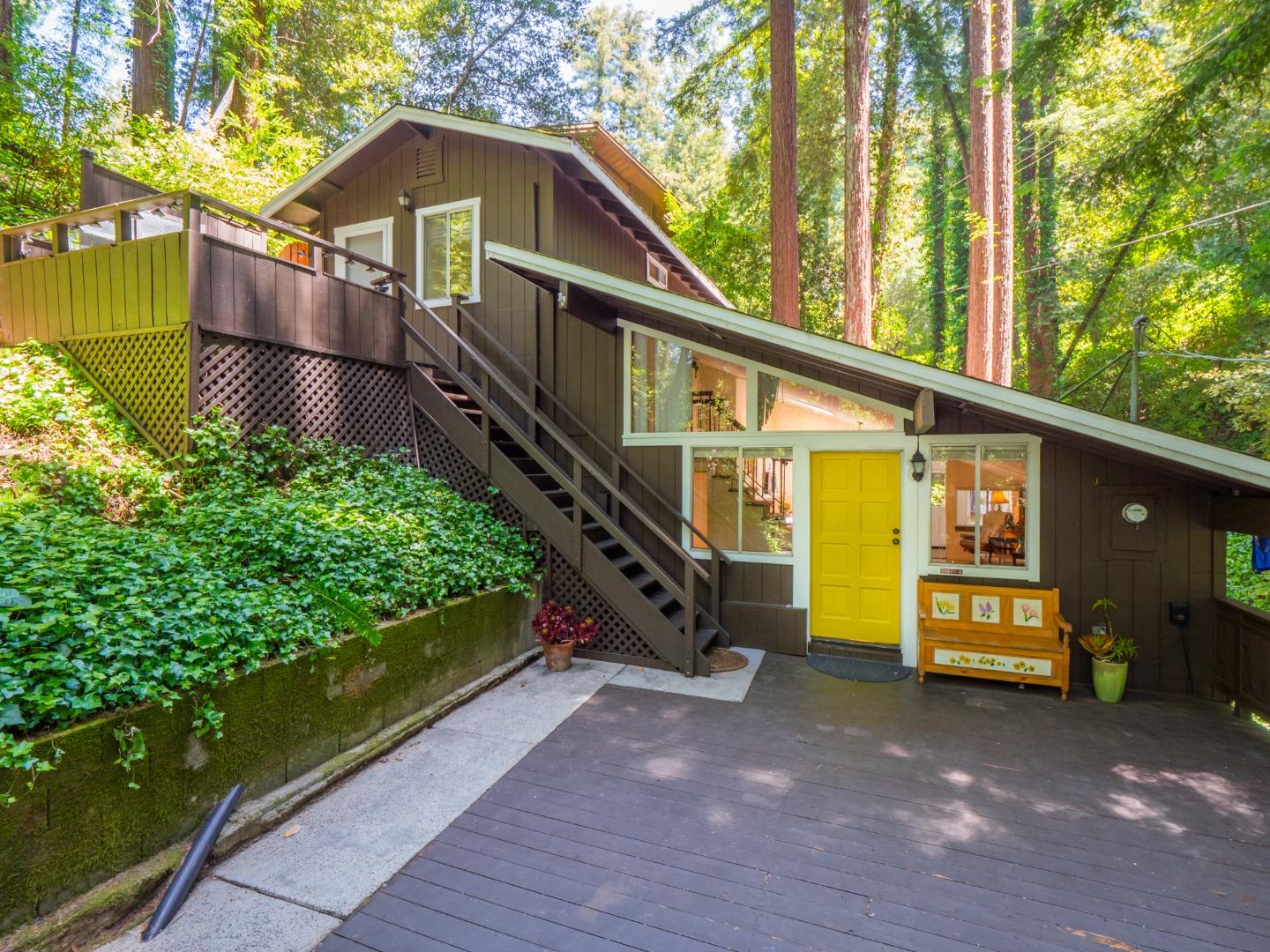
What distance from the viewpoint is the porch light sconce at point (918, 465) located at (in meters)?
5.19

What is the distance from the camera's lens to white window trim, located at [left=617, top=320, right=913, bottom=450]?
541 centimetres

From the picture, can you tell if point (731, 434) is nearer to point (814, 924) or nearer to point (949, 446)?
point (949, 446)

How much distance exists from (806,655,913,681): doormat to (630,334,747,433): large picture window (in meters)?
2.33

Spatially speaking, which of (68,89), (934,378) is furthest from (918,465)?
(68,89)

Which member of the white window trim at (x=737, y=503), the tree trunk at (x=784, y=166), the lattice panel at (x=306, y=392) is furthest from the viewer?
the tree trunk at (x=784, y=166)

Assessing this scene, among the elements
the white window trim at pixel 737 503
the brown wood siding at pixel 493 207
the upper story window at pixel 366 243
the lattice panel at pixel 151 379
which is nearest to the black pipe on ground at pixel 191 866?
the lattice panel at pixel 151 379

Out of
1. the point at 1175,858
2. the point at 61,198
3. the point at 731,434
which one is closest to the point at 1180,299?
the point at 731,434

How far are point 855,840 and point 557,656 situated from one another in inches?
110

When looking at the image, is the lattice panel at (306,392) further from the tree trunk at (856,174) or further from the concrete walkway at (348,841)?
the tree trunk at (856,174)

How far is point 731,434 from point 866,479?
1.34 metres

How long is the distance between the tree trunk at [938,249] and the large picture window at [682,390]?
46.5 feet

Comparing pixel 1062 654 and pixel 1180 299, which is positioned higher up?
pixel 1180 299

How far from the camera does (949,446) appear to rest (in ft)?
17.0

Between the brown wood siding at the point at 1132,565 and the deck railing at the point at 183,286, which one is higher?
the deck railing at the point at 183,286
